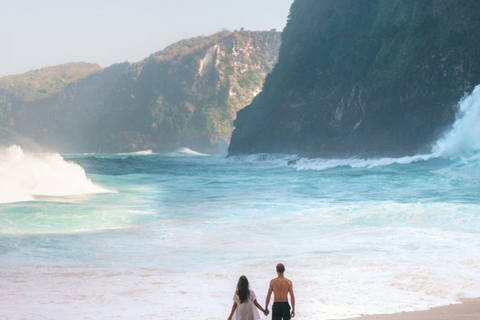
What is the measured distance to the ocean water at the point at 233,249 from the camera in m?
8.48

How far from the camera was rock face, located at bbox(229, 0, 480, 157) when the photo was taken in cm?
3778

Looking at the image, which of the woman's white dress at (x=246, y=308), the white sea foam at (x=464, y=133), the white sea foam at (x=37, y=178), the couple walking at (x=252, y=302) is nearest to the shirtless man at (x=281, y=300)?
the couple walking at (x=252, y=302)

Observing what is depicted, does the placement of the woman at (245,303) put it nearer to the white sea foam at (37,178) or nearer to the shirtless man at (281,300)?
the shirtless man at (281,300)

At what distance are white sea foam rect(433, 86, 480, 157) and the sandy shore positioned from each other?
1078 inches

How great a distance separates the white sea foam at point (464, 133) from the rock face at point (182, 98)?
4453 inches

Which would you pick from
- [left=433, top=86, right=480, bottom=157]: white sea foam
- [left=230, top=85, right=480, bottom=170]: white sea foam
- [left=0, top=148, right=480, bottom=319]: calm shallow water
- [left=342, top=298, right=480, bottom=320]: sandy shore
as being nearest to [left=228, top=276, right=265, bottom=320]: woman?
[left=0, top=148, right=480, bottom=319]: calm shallow water

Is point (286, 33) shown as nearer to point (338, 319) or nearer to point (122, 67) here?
point (338, 319)

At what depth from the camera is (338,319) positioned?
298 inches

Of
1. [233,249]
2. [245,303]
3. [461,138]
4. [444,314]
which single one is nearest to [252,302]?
[245,303]

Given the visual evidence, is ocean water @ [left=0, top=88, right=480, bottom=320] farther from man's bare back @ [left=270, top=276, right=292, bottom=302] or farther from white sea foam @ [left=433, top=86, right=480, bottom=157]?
white sea foam @ [left=433, top=86, right=480, bottom=157]

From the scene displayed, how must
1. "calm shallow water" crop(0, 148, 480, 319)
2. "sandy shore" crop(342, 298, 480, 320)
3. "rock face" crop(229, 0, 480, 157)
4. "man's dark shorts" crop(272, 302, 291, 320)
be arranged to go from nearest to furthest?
"man's dark shorts" crop(272, 302, 291, 320) < "sandy shore" crop(342, 298, 480, 320) < "calm shallow water" crop(0, 148, 480, 319) < "rock face" crop(229, 0, 480, 157)

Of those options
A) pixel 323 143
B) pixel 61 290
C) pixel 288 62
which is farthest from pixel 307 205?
pixel 288 62

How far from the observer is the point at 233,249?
12.7 meters

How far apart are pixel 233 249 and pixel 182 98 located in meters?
147
